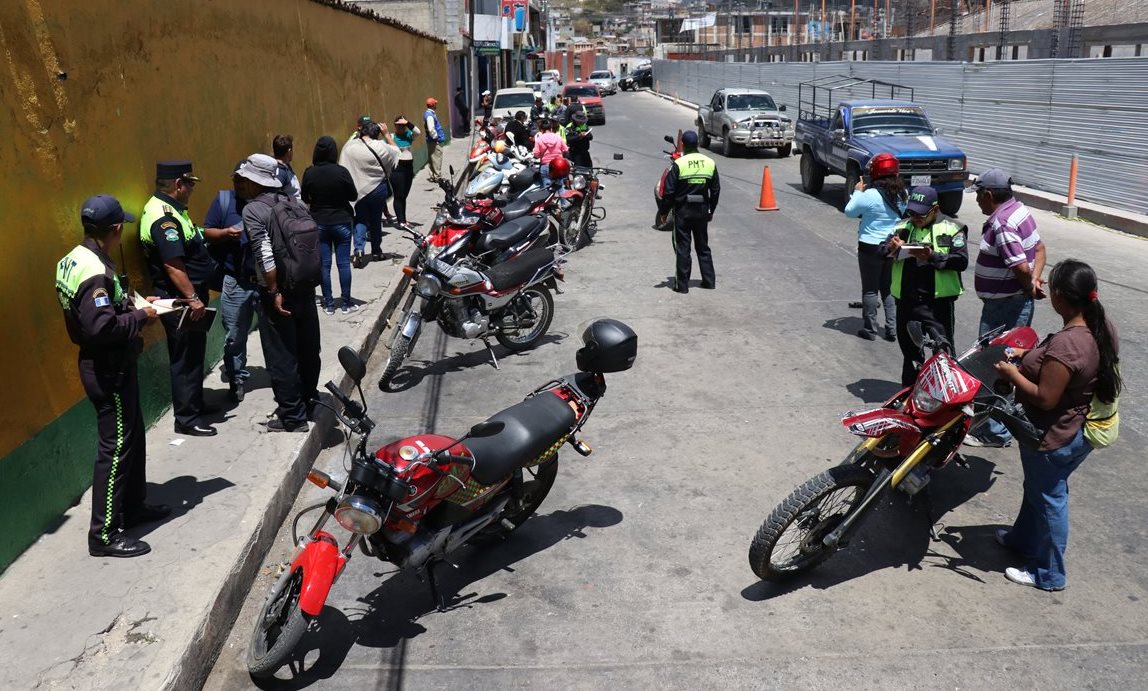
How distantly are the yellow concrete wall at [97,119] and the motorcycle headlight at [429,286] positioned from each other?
6.36 feet

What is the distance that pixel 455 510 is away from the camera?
4.87 meters

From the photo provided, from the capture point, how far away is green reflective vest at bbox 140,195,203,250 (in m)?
6.49

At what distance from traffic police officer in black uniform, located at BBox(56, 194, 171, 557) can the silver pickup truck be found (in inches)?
861

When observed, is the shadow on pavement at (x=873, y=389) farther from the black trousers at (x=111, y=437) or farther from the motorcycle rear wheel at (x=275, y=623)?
the black trousers at (x=111, y=437)

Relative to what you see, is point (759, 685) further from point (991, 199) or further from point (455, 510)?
point (991, 199)

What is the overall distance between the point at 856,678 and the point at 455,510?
201 centimetres

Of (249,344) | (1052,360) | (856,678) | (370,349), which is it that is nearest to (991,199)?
(1052,360)

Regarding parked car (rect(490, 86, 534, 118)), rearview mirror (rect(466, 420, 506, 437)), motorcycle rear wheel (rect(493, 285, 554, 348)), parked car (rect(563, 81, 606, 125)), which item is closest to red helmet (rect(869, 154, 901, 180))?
motorcycle rear wheel (rect(493, 285, 554, 348))

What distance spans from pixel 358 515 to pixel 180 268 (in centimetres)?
303

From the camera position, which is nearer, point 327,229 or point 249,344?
point 249,344

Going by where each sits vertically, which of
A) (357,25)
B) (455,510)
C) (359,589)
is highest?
(357,25)

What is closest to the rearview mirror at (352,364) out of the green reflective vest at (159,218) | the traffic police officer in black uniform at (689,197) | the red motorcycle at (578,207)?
the green reflective vest at (159,218)

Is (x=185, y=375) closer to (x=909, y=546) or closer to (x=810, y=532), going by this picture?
(x=810, y=532)

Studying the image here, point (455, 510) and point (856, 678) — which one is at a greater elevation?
point (455, 510)
